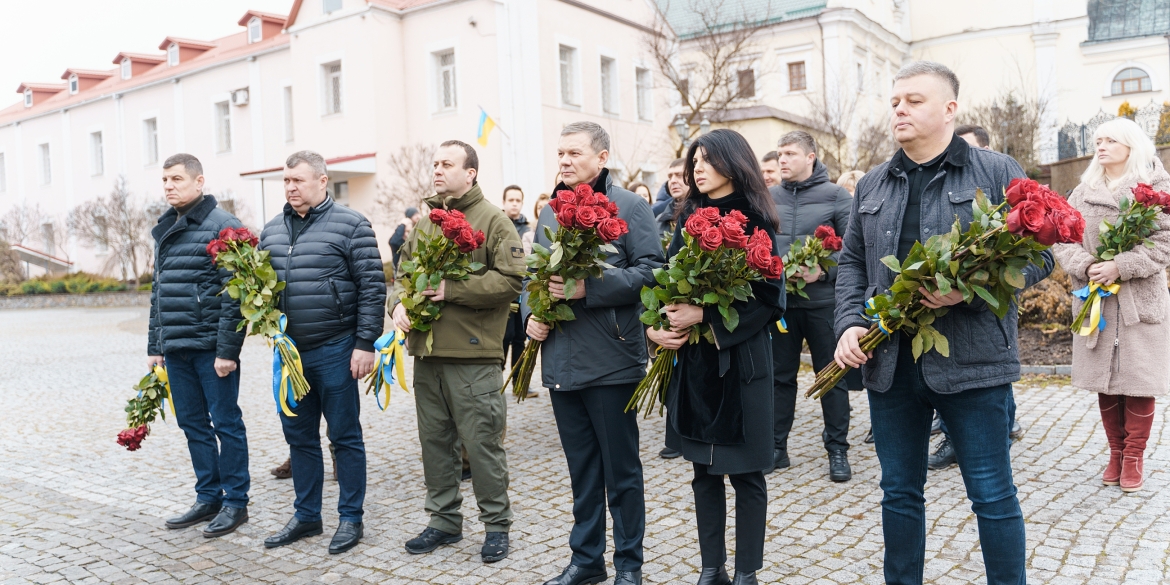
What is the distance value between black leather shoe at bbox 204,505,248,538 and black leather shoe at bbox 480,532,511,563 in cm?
172

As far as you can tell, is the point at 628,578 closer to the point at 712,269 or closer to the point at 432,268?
the point at 712,269

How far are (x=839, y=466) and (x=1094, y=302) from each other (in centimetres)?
188

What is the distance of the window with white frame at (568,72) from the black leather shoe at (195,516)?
2280 cm

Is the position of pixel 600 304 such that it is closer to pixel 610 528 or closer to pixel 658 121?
pixel 610 528

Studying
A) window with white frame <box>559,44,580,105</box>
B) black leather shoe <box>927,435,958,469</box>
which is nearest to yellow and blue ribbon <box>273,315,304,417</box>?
black leather shoe <box>927,435,958,469</box>

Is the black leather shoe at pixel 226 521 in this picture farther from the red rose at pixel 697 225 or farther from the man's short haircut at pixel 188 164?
the red rose at pixel 697 225

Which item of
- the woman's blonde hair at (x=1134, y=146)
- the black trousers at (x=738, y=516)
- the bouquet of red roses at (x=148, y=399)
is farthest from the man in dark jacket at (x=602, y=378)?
the woman's blonde hair at (x=1134, y=146)

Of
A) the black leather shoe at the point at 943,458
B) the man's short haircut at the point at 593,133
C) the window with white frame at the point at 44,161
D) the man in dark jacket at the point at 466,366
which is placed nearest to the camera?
the man's short haircut at the point at 593,133

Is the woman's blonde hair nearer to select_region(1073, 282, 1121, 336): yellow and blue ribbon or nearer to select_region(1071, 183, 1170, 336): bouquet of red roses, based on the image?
select_region(1071, 183, 1170, 336): bouquet of red roses

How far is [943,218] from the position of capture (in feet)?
11.1

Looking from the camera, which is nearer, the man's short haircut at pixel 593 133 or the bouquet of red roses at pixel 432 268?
the man's short haircut at pixel 593 133

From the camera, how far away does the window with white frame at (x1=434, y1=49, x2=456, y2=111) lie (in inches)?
1051

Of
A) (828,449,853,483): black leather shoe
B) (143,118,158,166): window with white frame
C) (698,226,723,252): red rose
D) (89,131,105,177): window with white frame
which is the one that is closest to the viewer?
(698,226,723,252): red rose

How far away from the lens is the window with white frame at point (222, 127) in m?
32.7
